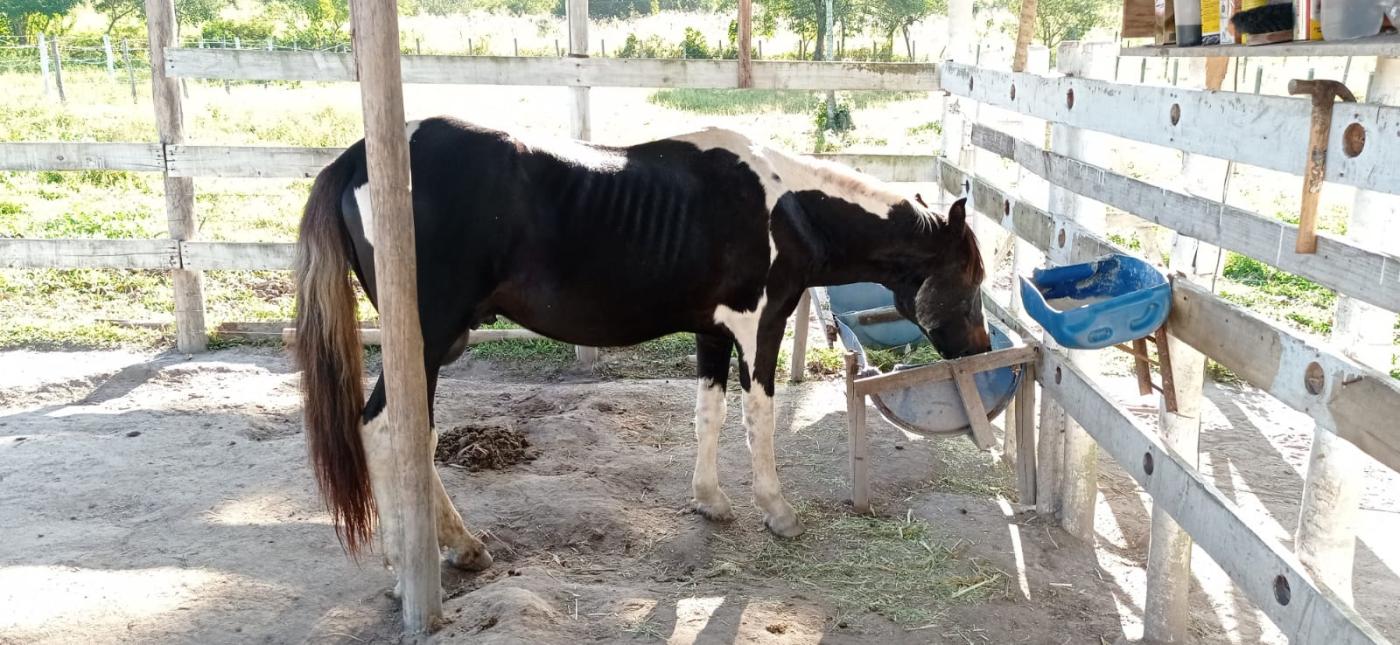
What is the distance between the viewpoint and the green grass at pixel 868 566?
379 centimetres

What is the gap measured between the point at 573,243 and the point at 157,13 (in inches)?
163

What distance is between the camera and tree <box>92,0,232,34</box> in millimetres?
30691

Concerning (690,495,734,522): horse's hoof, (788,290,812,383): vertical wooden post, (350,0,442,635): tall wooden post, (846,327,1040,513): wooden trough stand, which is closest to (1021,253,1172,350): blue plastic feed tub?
(846,327,1040,513): wooden trough stand

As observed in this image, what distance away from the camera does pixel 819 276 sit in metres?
4.59

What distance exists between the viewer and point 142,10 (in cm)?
3222

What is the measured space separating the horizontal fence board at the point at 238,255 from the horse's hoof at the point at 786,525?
13.0 ft

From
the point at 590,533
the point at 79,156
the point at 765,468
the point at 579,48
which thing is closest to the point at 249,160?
the point at 79,156

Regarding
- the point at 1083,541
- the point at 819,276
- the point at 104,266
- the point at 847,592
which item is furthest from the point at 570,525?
the point at 104,266

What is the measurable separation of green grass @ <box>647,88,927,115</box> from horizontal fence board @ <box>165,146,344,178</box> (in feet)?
39.3

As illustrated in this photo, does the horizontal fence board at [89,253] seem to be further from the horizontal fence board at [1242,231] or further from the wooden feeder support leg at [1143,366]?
the wooden feeder support leg at [1143,366]

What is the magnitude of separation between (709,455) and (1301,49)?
9.28ft

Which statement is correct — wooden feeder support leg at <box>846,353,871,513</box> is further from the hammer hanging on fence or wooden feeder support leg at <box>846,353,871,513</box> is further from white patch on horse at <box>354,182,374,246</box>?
the hammer hanging on fence

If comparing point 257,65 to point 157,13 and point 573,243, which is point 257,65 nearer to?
point 157,13

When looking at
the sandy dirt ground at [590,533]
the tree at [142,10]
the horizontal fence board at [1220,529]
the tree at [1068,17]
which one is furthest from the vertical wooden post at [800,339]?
the tree at [142,10]
